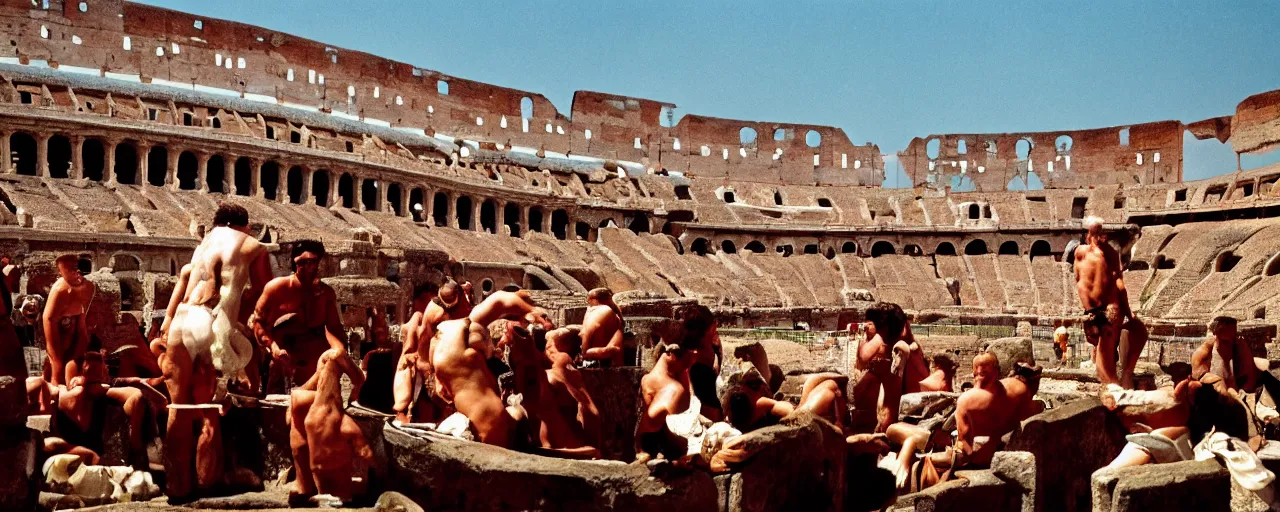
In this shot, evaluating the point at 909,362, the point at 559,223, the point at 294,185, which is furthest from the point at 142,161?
the point at 909,362

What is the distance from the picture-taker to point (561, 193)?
52219 millimetres

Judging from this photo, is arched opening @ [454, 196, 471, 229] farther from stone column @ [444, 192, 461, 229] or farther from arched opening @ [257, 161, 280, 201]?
arched opening @ [257, 161, 280, 201]

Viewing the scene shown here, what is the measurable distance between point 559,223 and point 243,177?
16.4 m

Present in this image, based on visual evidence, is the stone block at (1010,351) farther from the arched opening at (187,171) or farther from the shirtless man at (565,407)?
the arched opening at (187,171)

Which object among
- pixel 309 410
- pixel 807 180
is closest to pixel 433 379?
pixel 309 410

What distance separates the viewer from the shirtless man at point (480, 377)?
673cm

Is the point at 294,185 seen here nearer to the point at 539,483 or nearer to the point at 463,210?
the point at 463,210

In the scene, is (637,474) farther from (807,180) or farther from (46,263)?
(807,180)

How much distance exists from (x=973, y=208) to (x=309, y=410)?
59.5 metres

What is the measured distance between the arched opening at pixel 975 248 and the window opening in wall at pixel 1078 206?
22.3ft

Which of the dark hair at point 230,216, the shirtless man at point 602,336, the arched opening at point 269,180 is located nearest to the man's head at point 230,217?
the dark hair at point 230,216

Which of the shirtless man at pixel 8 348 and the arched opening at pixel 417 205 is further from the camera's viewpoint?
the arched opening at pixel 417 205

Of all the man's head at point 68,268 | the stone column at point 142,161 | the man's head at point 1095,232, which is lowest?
the man's head at point 68,268

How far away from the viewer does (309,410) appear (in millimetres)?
6598
